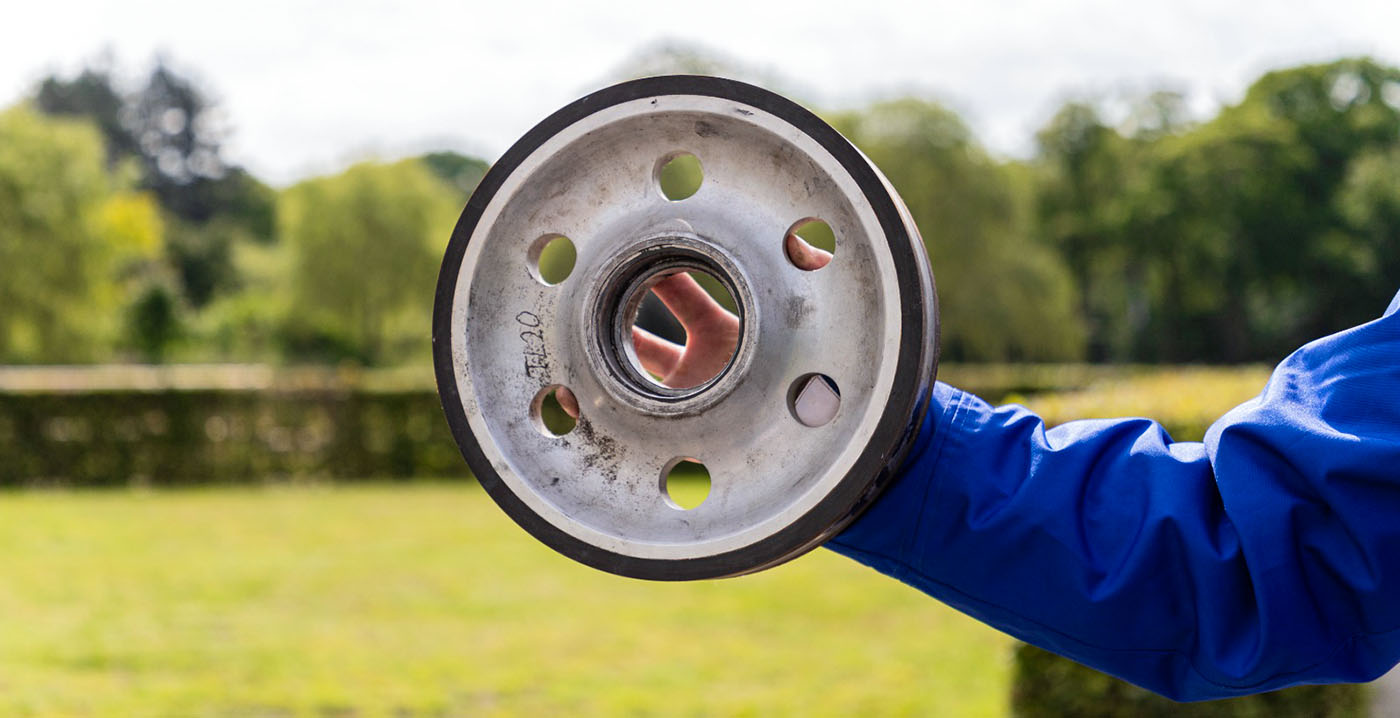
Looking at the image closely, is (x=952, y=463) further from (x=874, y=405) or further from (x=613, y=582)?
(x=613, y=582)

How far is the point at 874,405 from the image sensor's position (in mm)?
1640

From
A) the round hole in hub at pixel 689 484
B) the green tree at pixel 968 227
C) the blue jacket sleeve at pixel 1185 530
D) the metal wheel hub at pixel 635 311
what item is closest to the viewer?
the blue jacket sleeve at pixel 1185 530

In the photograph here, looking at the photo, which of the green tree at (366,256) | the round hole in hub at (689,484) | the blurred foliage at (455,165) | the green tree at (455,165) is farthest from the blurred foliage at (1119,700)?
the green tree at (455,165)

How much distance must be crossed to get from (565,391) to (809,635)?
5.83 m

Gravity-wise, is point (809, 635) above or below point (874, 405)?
below

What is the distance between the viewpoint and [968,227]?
31359 millimetres

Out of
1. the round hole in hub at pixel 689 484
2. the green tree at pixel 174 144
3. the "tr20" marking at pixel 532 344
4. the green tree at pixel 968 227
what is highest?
the green tree at pixel 174 144

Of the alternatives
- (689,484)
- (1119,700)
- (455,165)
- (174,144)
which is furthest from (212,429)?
(174,144)

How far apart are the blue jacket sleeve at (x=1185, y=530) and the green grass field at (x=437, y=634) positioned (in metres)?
4.38

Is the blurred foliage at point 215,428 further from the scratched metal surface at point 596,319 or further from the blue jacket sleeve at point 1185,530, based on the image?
the blue jacket sleeve at point 1185,530

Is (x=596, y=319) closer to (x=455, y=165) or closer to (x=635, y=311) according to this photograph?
(x=635, y=311)

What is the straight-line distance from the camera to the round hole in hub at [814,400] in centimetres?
177

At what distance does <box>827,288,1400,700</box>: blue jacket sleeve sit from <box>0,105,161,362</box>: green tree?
1153 inches

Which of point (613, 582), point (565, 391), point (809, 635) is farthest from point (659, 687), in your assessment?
point (565, 391)
